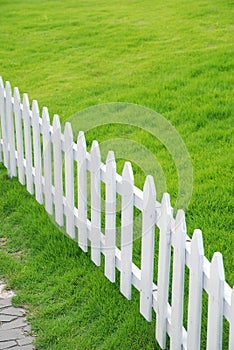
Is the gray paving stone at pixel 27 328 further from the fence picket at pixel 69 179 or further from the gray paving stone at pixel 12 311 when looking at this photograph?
the fence picket at pixel 69 179

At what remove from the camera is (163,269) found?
13.3 feet

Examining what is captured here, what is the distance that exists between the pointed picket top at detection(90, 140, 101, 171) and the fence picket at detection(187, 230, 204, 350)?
1.46 m

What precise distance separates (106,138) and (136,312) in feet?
10.7

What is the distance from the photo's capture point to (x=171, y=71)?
9305mm

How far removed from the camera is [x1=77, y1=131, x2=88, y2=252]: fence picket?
507cm

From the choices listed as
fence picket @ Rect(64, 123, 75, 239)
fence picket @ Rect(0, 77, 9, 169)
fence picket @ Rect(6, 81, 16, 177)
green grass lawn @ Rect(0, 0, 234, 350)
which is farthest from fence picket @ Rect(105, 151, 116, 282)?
fence picket @ Rect(0, 77, 9, 169)

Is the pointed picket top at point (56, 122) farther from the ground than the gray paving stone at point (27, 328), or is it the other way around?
the pointed picket top at point (56, 122)

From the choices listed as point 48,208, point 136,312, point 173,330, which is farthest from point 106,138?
point 173,330

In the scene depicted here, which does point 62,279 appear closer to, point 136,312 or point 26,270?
point 26,270

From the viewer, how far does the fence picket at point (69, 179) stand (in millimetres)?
5309

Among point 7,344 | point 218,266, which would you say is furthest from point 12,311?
point 218,266

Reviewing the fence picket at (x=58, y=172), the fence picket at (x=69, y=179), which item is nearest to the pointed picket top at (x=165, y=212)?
the fence picket at (x=69, y=179)

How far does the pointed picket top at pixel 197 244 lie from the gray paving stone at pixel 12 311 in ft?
5.64

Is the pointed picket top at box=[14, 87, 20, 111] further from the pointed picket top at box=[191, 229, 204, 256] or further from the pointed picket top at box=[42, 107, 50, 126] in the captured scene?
the pointed picket top at box=[191, 229, 204, 256]
